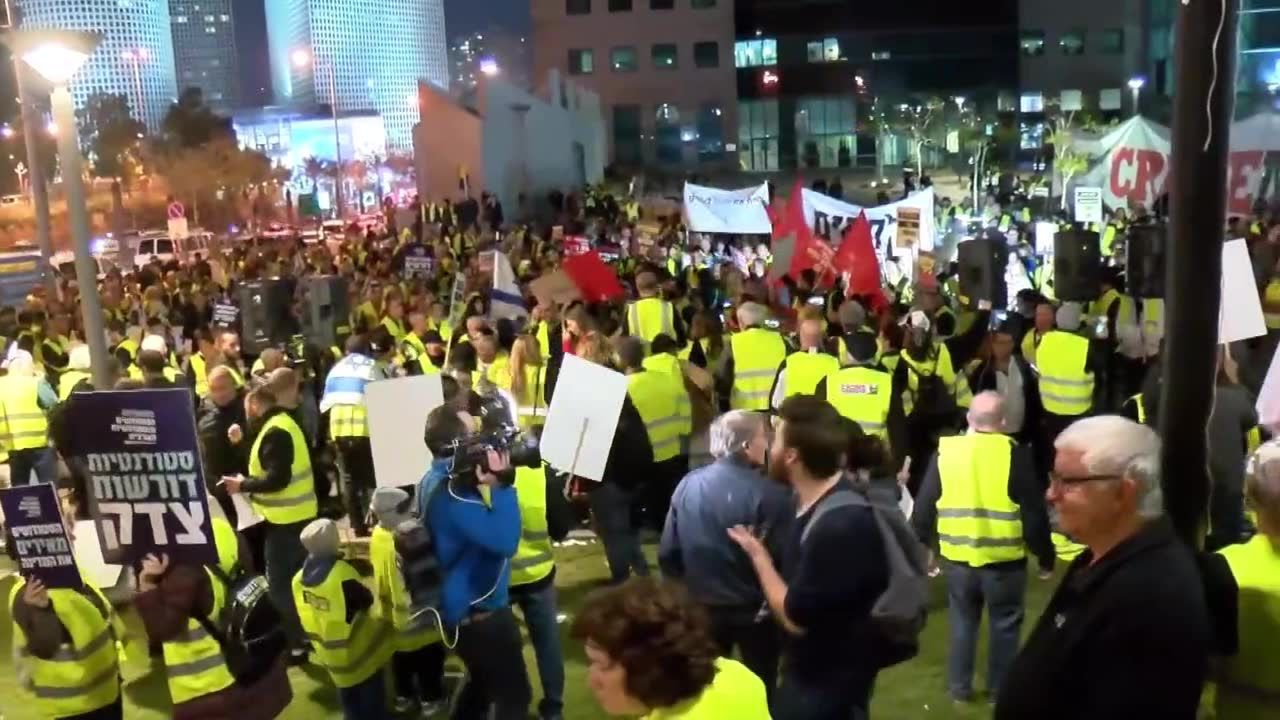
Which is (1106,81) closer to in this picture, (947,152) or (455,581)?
(947,152)

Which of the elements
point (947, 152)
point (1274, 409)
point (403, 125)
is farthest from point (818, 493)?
point (403, 125)

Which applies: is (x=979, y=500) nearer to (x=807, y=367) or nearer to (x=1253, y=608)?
(x=1253, y=608)

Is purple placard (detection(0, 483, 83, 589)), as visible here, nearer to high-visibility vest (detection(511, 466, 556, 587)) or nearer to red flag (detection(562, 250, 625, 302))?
high-visibility vest (detection(511, 466, 556, 587))

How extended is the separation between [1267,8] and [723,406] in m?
57.4

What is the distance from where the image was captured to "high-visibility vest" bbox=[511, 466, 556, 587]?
5969 millimetres

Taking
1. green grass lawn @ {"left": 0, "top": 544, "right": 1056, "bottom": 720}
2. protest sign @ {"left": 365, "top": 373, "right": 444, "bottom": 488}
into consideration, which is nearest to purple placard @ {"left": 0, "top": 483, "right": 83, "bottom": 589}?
green grass lawn @ {"left": 0, "top": 544, "right": 1056, "bottom": 720}

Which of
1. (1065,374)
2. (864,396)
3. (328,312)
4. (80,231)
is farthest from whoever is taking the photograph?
(328,312)

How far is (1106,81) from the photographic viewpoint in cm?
6450

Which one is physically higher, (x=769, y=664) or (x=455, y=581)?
(x=455, y=581)

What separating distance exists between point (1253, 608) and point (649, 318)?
8.00 metres

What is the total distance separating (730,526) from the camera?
16.1ft

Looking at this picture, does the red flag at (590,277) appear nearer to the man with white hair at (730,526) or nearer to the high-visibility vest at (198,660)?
the man with white hair at (730,526)

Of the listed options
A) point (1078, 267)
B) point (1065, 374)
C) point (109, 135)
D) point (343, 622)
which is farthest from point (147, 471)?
point (109, 135)

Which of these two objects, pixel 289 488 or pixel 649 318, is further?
pixel 649 318
